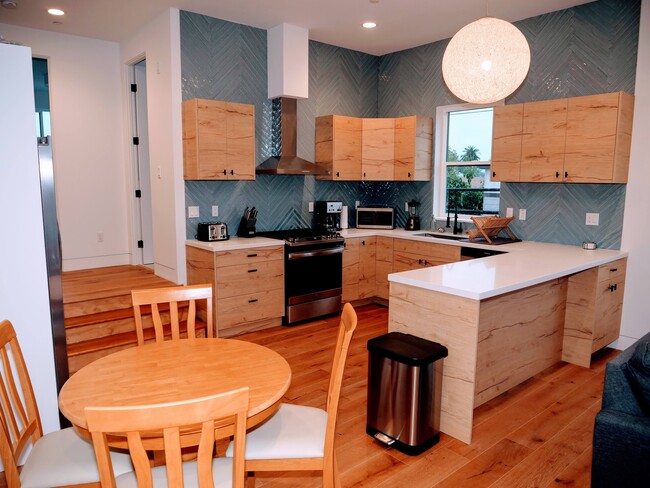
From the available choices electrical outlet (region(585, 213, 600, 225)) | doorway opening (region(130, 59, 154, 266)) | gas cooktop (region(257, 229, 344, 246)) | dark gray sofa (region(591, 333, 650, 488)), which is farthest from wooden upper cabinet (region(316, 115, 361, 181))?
dark gray sofa (region(591, 333, 650, 488))

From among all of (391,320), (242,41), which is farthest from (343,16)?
(391,320)

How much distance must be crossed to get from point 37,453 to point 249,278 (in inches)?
105

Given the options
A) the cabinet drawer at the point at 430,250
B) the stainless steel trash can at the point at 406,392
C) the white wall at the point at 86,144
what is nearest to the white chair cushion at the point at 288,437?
the stainless steel trash can at the point at 406,392

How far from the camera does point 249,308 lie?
4371mm

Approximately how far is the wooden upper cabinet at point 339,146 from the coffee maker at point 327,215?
13.3 inches

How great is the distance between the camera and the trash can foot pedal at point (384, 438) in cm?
259

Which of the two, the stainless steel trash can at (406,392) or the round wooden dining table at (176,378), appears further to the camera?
the stainless steel trash can at (406,392)

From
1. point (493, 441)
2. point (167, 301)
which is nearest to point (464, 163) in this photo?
point (493, 441)

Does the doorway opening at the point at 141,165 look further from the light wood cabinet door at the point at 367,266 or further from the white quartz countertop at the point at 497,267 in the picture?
the light wood cabinet door at the point at 367,266

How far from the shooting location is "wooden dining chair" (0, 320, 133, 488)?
154cm

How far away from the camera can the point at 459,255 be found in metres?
4.48

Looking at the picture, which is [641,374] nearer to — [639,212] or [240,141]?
[639,212]

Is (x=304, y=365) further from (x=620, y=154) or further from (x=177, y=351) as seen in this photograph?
(x=620, y=154)

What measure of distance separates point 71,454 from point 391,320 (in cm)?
184
